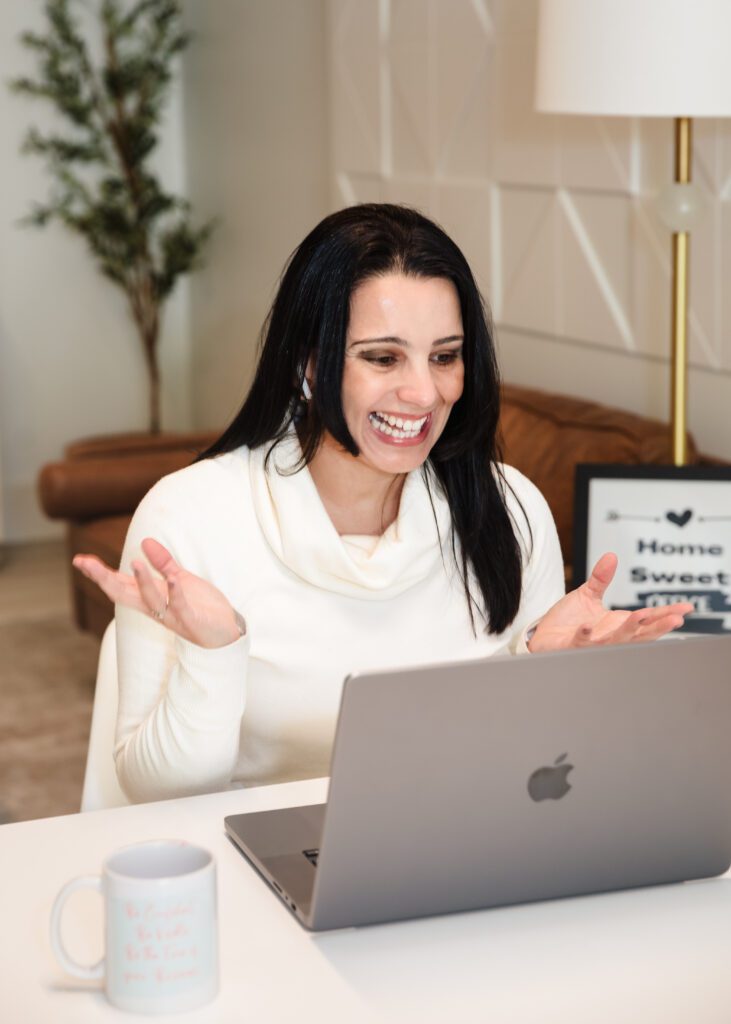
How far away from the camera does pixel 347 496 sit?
5.79 feet

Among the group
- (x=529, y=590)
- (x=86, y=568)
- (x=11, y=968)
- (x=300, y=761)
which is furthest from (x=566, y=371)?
(x=11, y=968)

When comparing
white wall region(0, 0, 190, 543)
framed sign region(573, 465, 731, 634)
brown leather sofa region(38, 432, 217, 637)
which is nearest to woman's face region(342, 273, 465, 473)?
framed sign region(573, 465, 731, 634)

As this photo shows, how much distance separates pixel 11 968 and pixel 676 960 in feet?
1.65

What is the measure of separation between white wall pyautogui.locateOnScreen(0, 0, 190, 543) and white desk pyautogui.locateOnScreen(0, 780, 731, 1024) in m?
4.29

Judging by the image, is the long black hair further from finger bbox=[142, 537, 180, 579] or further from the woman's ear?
finger bbox=[142, 537, 180, 579]

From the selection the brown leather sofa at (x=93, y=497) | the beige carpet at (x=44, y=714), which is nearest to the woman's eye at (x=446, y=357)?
the beige carpet at (x=44, y=714)

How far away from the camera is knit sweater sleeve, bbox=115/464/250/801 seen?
1.43 m

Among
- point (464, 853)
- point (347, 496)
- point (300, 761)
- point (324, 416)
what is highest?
point (324, 416)

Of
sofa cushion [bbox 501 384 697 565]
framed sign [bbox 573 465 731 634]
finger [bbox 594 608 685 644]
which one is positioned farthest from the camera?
sofa cushion [bbox 501 384 697 565]

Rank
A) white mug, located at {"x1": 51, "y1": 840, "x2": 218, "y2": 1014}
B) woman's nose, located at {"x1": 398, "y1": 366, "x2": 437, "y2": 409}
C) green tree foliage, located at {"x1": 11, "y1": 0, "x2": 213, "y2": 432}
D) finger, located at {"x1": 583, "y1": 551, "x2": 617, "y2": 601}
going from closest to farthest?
white mug, located at {"x1": 51, "y1": 840, "x2": 218, "y2": 1014} < finger, located at {"x1": 583, "y1": 551, "x2": 617, "y2": 601} < woman's nose, located at {"x1": 398, "y1": 366, "x2": 437, "y2": 409} < green tree foliage, located at {"x1": 11, "y1": 0, "x2": 213, "y2": 432}

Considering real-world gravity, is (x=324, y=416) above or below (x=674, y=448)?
above

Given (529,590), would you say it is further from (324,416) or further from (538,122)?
(538,122)

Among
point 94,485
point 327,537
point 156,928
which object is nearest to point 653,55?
point 327,537

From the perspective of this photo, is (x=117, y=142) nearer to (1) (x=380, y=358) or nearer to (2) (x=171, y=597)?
(1) (x=380, y=358)
